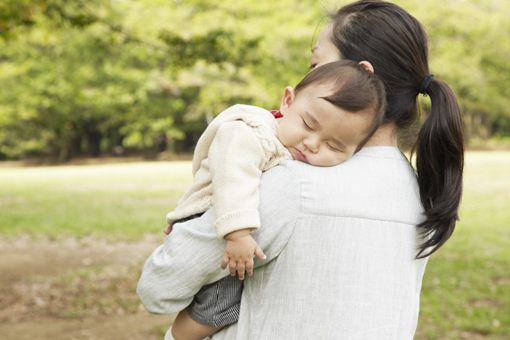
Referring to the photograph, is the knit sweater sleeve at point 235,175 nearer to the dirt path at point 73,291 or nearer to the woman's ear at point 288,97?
the woman's ear at point 288,97

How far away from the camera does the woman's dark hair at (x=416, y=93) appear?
1.62m

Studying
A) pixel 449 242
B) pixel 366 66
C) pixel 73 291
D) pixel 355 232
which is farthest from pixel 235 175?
pixel 449 242

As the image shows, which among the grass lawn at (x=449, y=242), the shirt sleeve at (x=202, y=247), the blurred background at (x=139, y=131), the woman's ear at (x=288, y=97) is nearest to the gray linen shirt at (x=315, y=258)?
the shirt sleeve at (x=202, y=247)

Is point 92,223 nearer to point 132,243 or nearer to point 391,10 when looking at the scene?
point 132,243

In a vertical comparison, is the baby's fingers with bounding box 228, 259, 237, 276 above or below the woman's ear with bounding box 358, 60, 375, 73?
below

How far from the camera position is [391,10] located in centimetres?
168

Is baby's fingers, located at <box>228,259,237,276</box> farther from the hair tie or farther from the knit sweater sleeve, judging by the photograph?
the hair tie

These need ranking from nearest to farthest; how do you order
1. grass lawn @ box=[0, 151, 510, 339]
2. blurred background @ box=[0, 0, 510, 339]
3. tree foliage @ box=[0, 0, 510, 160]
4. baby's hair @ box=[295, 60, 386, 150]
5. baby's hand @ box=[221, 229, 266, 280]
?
baby's hand @ box=[221, 229, 266, 280]
baby's hair @ box=[295, 60, 386, 150]
grass lawn @ box=[0, 151, 510, 339]
blurred background @ box=[0, 0, 510, 339]
tree foliage @ box=[0, 0, 510, 160]

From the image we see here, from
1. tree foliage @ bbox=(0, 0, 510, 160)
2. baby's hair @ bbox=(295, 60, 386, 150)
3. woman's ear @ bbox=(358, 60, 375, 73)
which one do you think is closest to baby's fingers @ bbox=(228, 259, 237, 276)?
baby's hair @ bbox=(295, 60, 386, 150)

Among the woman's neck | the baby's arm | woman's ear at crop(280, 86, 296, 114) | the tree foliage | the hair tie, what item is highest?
the hair tie

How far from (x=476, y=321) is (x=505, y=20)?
101 feet

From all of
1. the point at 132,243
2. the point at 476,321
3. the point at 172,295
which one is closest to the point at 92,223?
the point at 132,243

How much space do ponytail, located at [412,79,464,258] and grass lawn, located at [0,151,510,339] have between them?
4.12 m

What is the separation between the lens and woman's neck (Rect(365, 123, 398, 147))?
1622 millimetres
